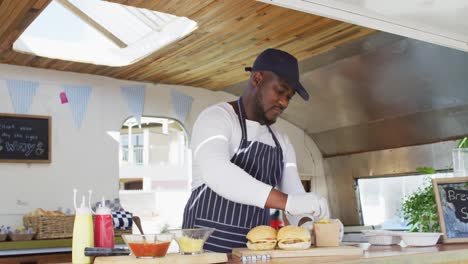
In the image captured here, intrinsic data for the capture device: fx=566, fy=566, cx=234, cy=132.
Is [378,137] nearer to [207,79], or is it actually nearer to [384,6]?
[207,79]

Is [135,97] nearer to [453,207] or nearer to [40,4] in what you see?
[40,4]

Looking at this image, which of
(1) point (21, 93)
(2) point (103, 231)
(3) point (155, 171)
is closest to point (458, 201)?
(2) point (103, 231)

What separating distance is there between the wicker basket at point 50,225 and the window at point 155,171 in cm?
100

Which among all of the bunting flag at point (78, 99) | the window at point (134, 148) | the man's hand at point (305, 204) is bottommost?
the man's hand at point (305, 204)

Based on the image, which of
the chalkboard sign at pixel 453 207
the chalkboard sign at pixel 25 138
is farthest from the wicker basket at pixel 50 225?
the chalkboard sign at pixel 453 207

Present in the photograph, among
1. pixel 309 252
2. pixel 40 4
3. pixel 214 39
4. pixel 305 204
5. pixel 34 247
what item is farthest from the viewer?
pixel 34 247

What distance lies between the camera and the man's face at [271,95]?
2.68 meters

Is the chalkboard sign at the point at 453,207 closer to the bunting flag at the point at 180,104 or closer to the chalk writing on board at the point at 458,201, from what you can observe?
the chalk writing on board at the point at 458,201

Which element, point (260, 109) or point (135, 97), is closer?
point (260, 109)

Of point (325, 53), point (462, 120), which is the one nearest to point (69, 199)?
point (325, 53)

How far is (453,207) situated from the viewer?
267 centimetres

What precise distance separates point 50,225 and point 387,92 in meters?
3.26

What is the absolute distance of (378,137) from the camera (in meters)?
5.92

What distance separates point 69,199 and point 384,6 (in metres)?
3.75
